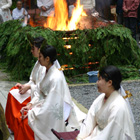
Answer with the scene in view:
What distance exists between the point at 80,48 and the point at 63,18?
1960mm

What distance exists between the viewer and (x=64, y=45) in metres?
8.77

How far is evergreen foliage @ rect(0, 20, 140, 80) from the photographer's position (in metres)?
8.66

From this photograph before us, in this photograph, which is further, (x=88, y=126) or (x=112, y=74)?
(x=88, y=126)

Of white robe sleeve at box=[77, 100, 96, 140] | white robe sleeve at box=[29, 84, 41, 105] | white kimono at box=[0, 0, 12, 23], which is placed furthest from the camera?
white kimono at box=[0, 0, 12, 23]

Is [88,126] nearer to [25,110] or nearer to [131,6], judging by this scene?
[25,110]

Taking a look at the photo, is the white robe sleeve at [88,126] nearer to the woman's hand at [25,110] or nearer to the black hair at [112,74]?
the black hair at [112,74]

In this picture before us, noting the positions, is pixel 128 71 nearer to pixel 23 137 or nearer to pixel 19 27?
pixel 19 27

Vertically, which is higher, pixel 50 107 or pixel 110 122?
pixel 110 122

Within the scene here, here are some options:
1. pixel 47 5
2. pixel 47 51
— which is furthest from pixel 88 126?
pixel 47 5

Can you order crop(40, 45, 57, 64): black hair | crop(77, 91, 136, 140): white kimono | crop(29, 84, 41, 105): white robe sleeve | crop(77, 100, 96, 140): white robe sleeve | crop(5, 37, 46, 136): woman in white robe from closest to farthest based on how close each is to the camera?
crop(77, 91, 136, 140): white kimono, crop(77, 100, 96, 140): white robe sleeve, crop(40, 45, 57, 64): black hair, crop(29, 84, 41, 105): white robe sleeve, crop(5, 37, 46, 136): woman in white robe

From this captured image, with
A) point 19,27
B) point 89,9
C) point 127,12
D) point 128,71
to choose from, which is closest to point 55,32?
point 19,27

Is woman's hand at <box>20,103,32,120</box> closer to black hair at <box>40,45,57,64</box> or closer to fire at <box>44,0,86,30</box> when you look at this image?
black hair at <box>40,45,57,64</box>

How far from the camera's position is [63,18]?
10406 mm

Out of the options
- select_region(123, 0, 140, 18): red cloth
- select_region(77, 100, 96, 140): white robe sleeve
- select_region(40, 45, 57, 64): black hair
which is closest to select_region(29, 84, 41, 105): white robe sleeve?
select_region(40, 45, 57, 64): black hair
